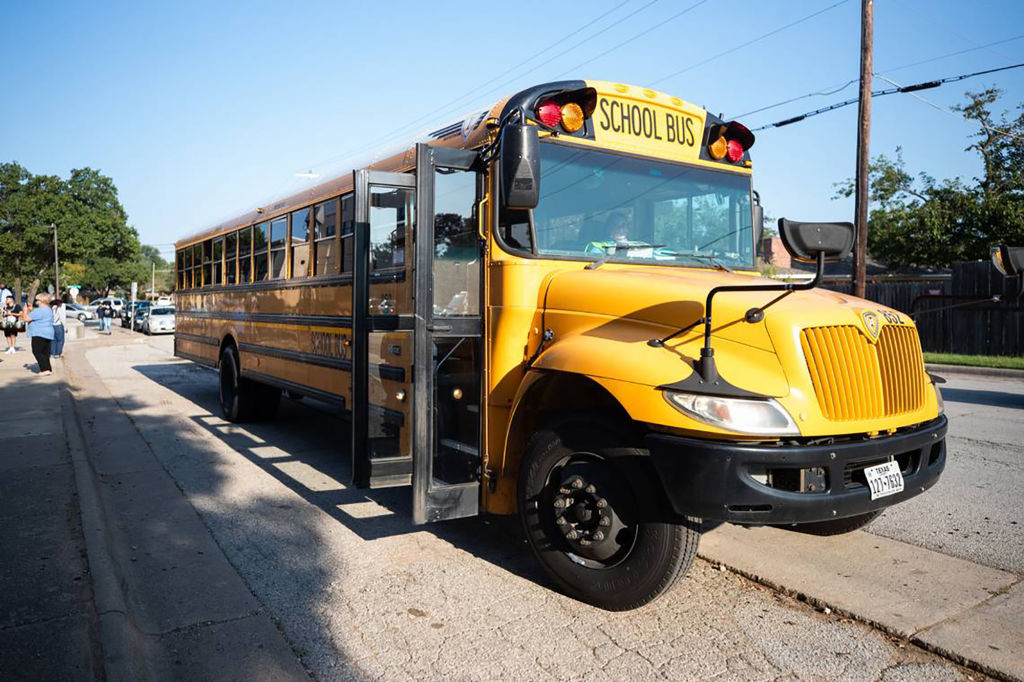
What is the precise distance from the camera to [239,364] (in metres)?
8.78

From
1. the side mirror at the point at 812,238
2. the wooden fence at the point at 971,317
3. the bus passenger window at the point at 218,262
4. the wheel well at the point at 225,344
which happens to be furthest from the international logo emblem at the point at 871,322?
the wooden fence at the point at 971,317

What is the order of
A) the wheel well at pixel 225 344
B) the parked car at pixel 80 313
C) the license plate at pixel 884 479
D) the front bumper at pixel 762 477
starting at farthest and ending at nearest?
the parked car at pixel 80 313 → the wheel well at pixel 225 344 → the license plate at pixel 884 479 → the front bumper at pixel 762 477

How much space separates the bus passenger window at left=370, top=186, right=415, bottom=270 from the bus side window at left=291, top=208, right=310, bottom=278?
1.76 m

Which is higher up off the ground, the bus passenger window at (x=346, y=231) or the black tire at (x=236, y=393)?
the bus passenger window at (x=346, y=231)

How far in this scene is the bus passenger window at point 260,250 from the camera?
7.91 meters

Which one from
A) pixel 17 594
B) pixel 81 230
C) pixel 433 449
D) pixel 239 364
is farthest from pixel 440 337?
pixel 81 230

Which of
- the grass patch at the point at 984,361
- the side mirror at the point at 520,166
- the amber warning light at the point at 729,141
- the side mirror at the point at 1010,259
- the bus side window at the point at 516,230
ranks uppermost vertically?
the amber warning light at the point at 729,141

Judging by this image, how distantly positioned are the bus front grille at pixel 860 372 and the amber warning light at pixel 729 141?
168 centimetres

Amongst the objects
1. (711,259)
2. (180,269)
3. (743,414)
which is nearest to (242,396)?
(180,269)

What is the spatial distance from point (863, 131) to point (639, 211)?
478 inches

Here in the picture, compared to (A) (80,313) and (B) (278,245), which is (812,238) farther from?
(A) (80,313)

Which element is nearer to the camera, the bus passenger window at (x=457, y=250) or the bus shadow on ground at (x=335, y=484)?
the bus passenger window at (x=457, y=250)

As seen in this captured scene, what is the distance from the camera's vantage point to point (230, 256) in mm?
9211

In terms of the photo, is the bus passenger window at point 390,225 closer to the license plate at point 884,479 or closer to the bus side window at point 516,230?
the bus side window at point 516,230
